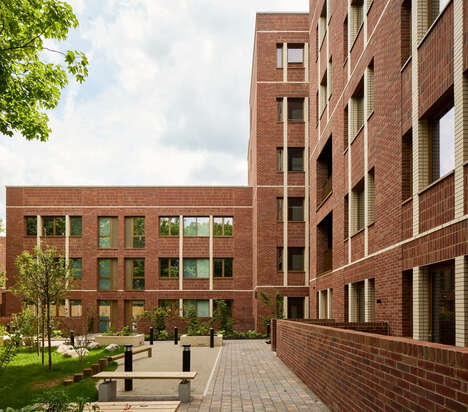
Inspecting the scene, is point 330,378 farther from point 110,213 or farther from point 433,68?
point 110,213

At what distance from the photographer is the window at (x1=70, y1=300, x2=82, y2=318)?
3688 cm

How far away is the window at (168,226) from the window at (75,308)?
7.76 metres

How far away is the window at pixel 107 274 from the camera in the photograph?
122 ft

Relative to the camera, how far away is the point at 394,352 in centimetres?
602

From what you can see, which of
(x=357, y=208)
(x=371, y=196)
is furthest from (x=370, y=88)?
(x=357, y=208)

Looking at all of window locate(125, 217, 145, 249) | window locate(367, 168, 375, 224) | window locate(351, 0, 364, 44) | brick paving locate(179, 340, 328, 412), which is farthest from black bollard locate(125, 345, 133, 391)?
window locate(125, 217, 145, 249)

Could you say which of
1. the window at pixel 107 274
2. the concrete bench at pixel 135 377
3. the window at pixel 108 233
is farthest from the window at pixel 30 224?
the concrete bench at pixel 135 377

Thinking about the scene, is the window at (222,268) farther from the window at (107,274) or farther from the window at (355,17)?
the window at (355,17)

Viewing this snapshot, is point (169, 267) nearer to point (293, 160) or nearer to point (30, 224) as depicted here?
point (30, 224)

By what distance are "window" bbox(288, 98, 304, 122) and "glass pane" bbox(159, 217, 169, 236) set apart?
11385 millimetres

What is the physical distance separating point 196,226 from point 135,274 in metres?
5.57

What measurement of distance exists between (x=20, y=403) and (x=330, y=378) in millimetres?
6148

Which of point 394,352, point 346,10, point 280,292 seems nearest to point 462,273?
point 394,352

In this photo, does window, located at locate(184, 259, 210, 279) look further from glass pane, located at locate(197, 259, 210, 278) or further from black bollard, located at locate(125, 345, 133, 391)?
black bollard, located at locate(125, 345, 133, 391)
